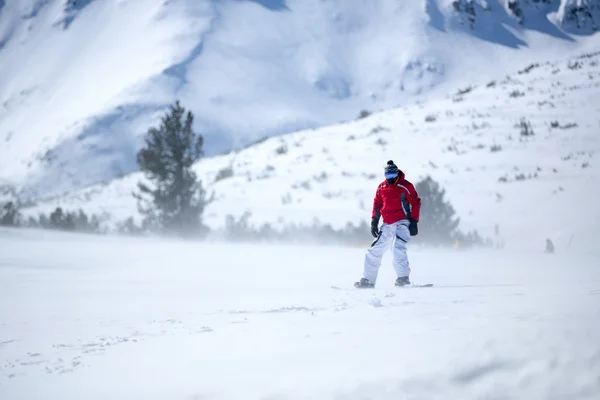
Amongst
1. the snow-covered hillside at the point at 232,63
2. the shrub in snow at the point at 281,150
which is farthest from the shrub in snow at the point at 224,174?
the snow-covered hillside at the point at 232,63

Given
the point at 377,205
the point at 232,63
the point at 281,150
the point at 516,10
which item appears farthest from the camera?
the point at 516,10

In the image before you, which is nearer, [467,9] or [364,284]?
[364,284]

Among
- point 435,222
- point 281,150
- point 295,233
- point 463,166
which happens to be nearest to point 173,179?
point 295,233

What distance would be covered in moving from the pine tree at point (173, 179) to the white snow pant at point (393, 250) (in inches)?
514

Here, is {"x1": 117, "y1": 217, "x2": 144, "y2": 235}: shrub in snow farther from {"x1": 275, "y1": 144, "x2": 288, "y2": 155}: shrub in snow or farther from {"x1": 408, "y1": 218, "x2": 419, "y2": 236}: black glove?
{"x1": 408, "y1": 218, "x2": 419, "y2": 236}: black glove

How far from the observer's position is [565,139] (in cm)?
2328

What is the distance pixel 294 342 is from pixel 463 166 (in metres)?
21.5

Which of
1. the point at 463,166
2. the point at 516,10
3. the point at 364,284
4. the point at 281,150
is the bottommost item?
the point at 364,284

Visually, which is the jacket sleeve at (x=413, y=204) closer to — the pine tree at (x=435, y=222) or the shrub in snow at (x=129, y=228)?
the pine tree at (x=435, y=222)

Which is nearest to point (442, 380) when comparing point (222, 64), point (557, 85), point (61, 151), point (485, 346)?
point (485, 346)

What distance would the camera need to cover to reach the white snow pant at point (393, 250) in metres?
6.24

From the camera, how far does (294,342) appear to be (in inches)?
119

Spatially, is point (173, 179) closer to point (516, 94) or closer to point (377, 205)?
point (377, 205)

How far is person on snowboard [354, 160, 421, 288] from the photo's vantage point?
629 cm
